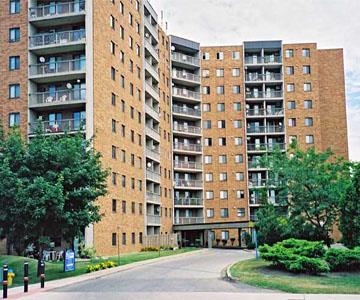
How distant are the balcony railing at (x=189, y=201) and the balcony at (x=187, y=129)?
9.48 m

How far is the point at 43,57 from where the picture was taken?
162 ft

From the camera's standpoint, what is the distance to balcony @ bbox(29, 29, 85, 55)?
1850 inches

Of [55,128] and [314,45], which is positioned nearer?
[55,128]

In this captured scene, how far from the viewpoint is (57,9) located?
48344 mm

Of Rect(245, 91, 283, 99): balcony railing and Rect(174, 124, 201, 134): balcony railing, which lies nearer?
Rect(174, 124, 201, 134): balcony railing

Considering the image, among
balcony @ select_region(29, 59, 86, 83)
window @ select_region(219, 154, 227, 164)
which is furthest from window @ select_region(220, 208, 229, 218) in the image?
balcony @ select_region(29, 59, 86, 83)

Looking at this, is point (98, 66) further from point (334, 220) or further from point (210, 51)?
point (210, 51)

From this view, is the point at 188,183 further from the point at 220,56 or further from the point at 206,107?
the point at 220,56

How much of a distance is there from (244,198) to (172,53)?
2307cm

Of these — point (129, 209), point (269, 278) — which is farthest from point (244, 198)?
point (269, 278)

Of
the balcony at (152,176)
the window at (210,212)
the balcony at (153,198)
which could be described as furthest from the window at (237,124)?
the balcony at (153,198)

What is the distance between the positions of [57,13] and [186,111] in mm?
31714

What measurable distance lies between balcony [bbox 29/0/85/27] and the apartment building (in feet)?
0.33

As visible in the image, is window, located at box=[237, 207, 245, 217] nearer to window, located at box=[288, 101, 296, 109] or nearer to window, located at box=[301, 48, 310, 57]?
window, located at box=[288, 101, 296, 109]
